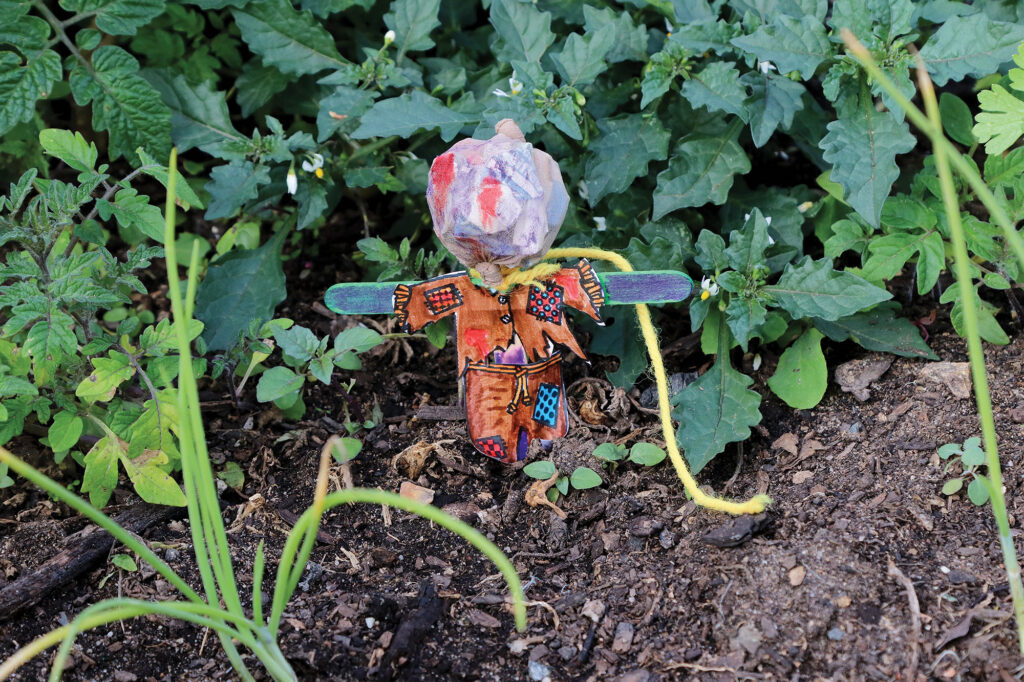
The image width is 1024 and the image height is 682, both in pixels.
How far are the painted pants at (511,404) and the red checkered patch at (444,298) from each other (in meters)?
0.16

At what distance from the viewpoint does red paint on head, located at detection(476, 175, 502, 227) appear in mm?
1652

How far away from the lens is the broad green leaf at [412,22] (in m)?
2.33

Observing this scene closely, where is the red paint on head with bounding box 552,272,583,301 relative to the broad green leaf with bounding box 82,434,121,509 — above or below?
above

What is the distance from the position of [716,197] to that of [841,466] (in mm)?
662

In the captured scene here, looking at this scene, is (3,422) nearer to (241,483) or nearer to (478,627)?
(241,483)

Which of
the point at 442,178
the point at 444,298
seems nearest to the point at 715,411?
the point at 444,298

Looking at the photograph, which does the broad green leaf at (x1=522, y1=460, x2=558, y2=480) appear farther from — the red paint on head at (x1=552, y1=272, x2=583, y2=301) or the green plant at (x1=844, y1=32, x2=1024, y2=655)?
the green plant at (x1=844, y1=32, x2=1024, y2=655)

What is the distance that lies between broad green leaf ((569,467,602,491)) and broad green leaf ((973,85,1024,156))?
3.53 ft

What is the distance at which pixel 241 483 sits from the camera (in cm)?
206

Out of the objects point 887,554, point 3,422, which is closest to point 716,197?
point 887,554

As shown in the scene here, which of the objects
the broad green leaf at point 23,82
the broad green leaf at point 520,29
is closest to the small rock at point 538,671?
the broad green leaf at point 520,29

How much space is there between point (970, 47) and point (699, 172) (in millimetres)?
614

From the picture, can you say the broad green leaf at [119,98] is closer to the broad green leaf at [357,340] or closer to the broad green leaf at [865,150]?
the broad green leaf at [357,340]

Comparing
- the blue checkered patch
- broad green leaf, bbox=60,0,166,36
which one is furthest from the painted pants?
broad green leaf, bbox=60,0,166,36
